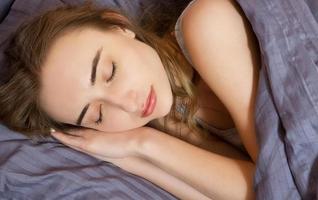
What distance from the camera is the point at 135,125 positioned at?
118 centimetres

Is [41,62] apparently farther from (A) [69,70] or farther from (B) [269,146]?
(B) [269,146]

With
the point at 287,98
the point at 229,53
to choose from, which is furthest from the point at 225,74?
the point at 287,98

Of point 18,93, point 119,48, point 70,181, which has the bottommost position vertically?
point 70,181

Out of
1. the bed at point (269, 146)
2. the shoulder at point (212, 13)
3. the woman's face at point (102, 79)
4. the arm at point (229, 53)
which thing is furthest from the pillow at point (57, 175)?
the shoulder at point (212, 13)

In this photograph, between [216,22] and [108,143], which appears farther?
[108,143]

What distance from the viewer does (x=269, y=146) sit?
3.20 feet

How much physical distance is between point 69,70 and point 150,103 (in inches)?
8.0

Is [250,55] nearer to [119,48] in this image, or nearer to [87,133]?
[119,48]

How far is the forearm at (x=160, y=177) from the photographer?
1.18m

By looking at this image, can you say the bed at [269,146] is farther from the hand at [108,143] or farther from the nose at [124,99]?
the nose at [124,99]

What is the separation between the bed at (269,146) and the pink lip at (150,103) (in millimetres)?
167

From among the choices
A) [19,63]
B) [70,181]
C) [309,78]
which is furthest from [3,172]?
[309,78]

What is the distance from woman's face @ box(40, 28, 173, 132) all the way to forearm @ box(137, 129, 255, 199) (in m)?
0.08

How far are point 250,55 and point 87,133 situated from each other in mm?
448
